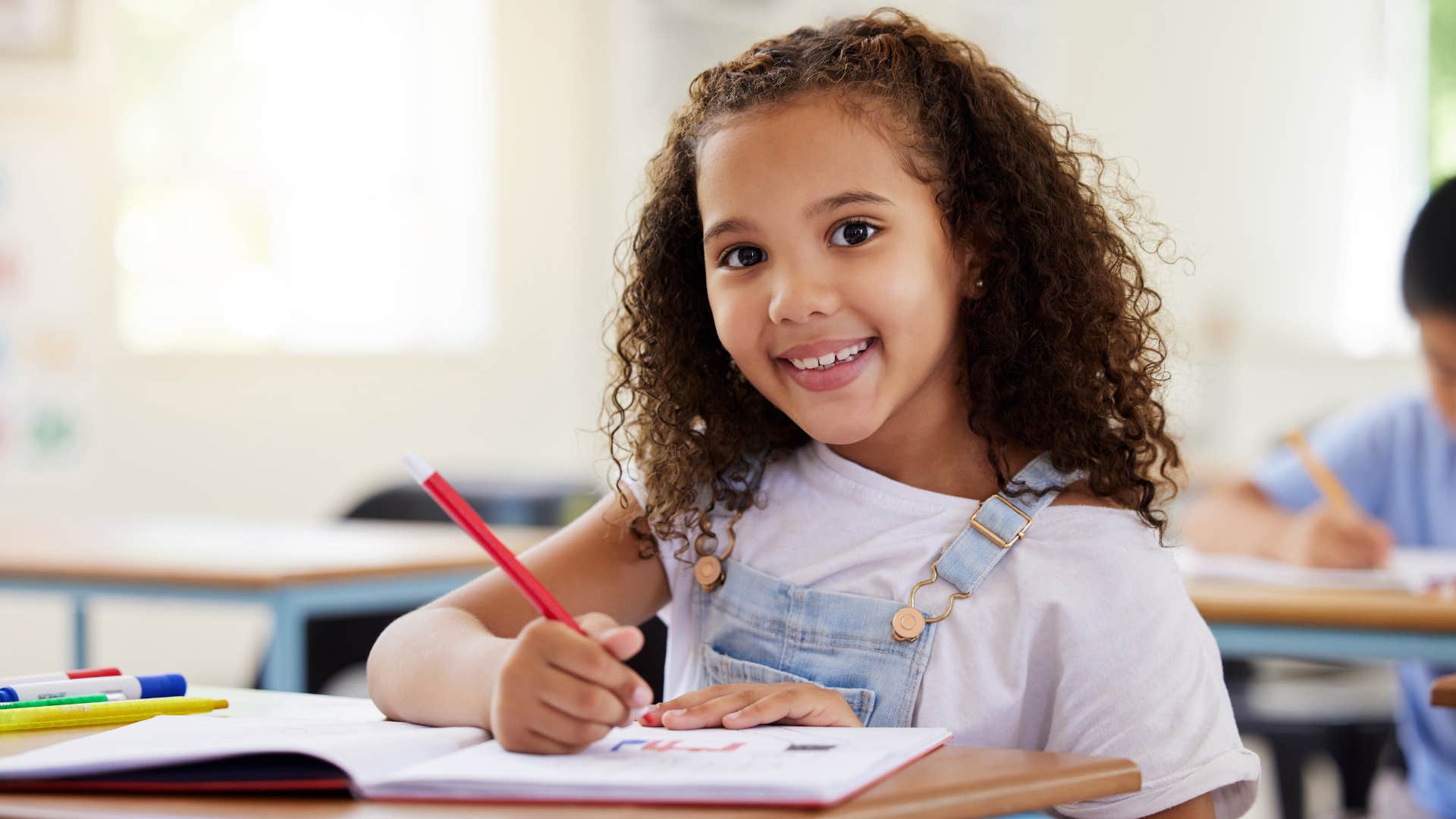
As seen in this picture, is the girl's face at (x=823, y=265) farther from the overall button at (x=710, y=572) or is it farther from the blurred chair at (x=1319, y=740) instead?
the blurred chair at (x=1319, y=740)

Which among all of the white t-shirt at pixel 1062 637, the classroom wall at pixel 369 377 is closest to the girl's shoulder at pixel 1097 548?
the white t-shirt at pixel 1062 637

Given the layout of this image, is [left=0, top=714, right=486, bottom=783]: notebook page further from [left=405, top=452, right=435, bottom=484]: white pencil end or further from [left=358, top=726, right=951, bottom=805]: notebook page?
[left=405, top=452, right=435, bottom=484]: white pencil end

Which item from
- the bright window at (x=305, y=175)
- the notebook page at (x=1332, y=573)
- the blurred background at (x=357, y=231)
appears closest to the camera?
the notebook page at (x=1332, y=573)

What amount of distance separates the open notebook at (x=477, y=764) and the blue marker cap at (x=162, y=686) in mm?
160

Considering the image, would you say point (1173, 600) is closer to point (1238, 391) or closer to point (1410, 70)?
point (1238, 391)

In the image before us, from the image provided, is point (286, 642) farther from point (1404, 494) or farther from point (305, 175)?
point (305, 175)

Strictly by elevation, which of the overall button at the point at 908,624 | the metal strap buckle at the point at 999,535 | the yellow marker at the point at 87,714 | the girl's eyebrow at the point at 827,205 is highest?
the girl's eyebrow at the point at 827,205

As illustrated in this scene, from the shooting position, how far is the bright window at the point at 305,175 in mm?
3742

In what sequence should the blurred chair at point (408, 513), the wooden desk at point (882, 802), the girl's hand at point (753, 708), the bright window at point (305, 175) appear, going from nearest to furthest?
1. the wooden desk at point (882, 802)
2. the girl's hand at point (753, 708)
3. the blurred chair at point (408, 513)
4. the bright window at point (305, 175)

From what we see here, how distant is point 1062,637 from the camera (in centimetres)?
104

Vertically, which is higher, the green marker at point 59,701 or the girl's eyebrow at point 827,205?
the girl's eyebrow at point 827,205

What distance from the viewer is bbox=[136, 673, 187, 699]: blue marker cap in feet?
3.35

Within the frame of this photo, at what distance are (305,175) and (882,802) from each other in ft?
11.8

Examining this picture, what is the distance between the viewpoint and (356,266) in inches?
161
